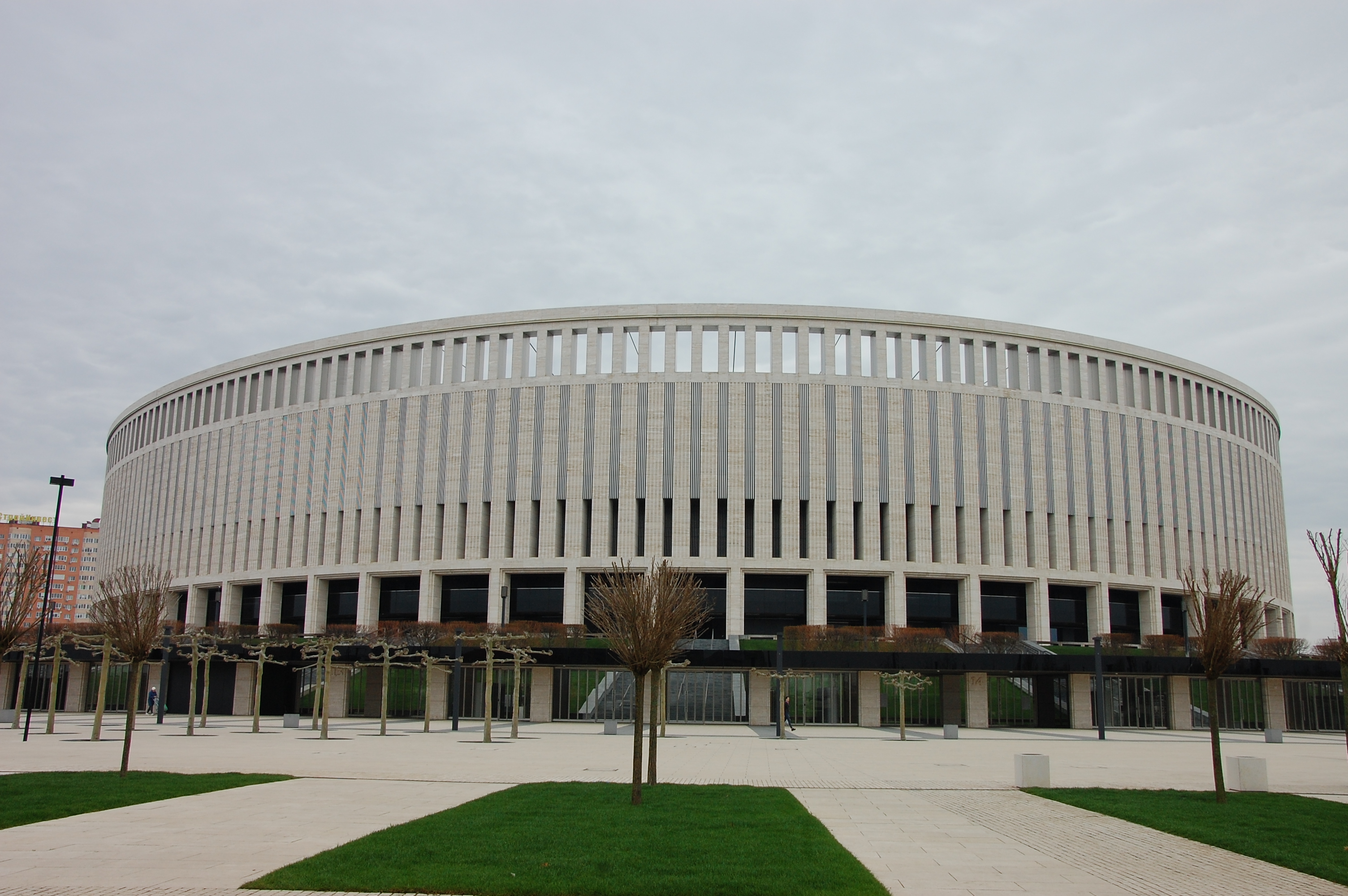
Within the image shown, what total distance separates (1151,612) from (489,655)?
146ft

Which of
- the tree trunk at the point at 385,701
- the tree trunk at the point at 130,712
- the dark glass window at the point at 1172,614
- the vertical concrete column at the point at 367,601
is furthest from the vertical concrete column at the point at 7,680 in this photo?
the dark glass window at the point at 1172,614

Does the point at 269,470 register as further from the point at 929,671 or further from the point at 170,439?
the point at 929,671

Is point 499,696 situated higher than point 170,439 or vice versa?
point 170,439

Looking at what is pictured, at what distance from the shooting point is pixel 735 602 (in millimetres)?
56594

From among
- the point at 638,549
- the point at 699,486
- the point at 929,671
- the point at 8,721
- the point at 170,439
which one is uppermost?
the point at 170,439

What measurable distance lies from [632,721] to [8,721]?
3129 centimetres

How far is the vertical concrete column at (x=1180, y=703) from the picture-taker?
2077 inches

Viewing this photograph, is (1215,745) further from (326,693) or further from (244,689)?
(244,689)

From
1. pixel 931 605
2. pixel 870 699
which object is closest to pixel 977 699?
pixel 870 699

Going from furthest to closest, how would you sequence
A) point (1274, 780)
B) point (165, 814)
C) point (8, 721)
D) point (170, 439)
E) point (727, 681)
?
point (170, 439)
point (727, 681)
point (8, 721)
point (1274, 780)
point (165, 814)

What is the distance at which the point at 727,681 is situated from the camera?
171 feet

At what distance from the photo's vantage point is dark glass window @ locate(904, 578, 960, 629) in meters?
60.2

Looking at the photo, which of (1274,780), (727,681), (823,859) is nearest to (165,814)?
(823,859)

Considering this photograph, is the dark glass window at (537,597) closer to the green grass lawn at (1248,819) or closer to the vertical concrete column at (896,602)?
the vertical concrete column at (896,602)
